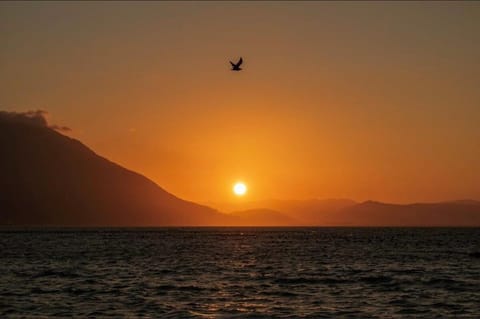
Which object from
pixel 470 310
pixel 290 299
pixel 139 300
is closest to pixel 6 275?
pixel 139 300

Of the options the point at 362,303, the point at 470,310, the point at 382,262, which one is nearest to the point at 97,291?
the point at 362,303

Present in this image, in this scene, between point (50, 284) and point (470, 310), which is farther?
point (50, 284)

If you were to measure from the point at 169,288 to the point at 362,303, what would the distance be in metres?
13.9

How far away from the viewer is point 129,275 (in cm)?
5947

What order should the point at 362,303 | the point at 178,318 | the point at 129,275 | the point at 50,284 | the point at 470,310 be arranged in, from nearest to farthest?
the point at 178,318 < the point at 470,310 < the point at 362,303 < the point at 50,284 < the point at 129,275

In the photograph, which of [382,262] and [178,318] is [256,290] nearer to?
[178,318]

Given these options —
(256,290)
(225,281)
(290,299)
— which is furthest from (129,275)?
(290,299)

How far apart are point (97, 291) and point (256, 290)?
34.6 ft

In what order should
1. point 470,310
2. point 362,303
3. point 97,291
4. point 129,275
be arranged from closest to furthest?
1. point 470,310
2. point 362,303
3. point 97,291
4. point 129,275

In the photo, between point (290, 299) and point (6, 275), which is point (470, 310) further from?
point (6, 275)

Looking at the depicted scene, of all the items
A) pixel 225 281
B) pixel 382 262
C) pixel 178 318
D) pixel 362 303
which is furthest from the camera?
pixel 382 262

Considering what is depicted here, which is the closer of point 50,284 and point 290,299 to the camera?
point 290,299

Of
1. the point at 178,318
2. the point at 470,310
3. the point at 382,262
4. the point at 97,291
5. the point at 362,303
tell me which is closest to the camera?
the point at 178,318

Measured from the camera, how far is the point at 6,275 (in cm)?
5803
